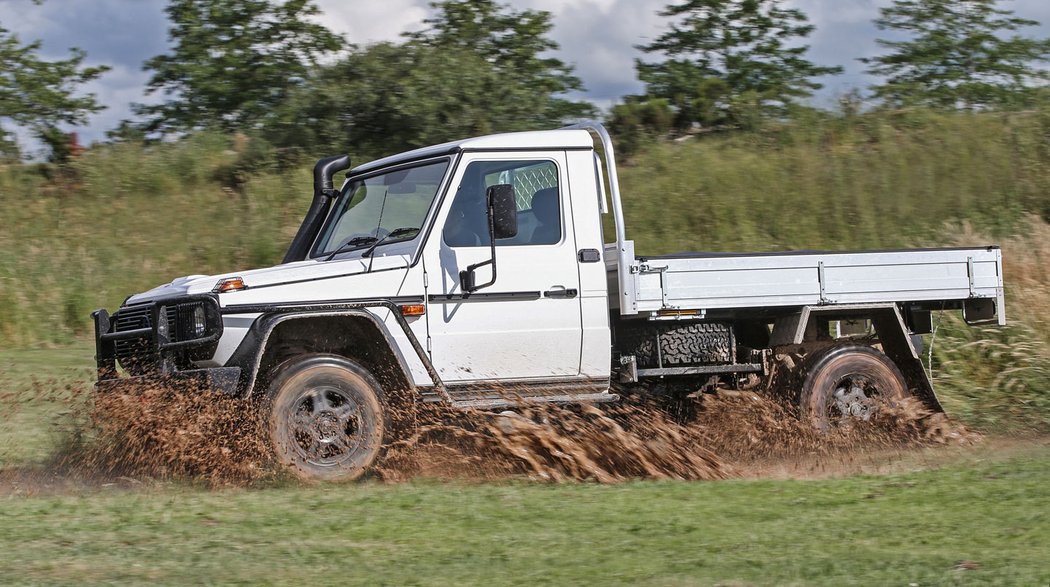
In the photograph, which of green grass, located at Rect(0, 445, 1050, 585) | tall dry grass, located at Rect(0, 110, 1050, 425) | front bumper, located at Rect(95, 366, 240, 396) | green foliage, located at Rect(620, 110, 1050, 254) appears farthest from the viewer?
green foliage, located at Rect(620, 110, 1050, 254)

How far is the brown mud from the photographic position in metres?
6.35

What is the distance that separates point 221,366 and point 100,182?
11.9 metres

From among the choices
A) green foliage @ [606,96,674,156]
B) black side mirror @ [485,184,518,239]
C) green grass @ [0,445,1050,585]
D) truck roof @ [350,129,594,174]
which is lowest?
green grass @ [0,445,1050,585]

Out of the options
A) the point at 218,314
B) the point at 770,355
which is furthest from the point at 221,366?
the point at 770,355

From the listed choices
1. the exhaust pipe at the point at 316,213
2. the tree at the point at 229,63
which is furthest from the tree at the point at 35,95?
the exhaust pipe at the point at 316,213

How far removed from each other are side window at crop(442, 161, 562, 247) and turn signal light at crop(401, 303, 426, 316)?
1.38ft

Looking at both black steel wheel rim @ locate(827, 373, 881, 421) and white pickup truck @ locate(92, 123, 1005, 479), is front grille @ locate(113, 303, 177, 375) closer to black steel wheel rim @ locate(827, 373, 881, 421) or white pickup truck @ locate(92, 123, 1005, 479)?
white pickup truck @ locate(92, 123, 1005, 479)

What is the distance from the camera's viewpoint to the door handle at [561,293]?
22.8 feet

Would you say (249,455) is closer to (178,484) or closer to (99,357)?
(178,484)

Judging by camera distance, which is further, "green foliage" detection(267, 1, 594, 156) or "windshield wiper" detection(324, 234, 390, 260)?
"green foliage" detection(267, 1, 594, 156)

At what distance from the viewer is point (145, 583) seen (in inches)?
163

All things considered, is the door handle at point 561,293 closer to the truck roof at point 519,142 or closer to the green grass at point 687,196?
the truck roof at point 519,142

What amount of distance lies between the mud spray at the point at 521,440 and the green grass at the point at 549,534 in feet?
0.89

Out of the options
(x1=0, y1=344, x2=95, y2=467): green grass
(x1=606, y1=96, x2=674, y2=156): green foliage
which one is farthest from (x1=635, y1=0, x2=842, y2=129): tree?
(x1=0, y1=344, x2=95, y2=467): green grass
